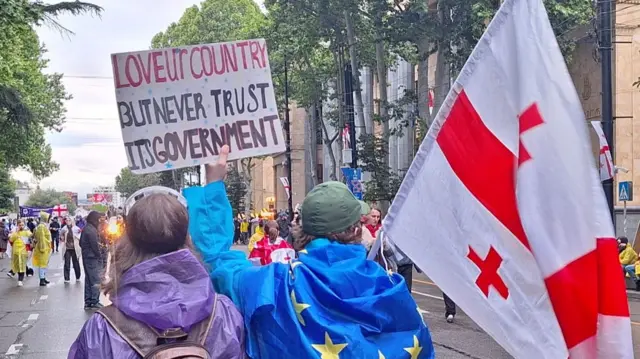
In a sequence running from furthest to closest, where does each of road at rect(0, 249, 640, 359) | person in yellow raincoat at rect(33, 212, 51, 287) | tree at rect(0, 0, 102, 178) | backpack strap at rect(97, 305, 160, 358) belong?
person in yellow raincoat at rect(33, 212, 51, 287) < tree at rect(0, 0, 102, 178) < road at rect(0, 249, 640, 359) < backpack strap at rect(97, 305, 160, 358)

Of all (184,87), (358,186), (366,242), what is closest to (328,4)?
(358,186)

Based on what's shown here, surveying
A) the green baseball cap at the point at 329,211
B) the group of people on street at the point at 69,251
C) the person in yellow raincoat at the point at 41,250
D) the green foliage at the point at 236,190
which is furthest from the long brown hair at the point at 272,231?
the green foliage at the point at 236,190

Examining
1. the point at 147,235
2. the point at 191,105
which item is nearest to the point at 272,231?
the point at 191,105

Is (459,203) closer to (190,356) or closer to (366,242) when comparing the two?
(190,356)

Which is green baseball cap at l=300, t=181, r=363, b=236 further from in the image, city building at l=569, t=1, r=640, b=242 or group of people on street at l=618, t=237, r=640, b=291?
city building at l=569, t=1, r=640, b=242

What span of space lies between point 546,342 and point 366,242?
21.5ft

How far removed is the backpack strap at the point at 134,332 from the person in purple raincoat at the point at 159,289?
0.01 meters

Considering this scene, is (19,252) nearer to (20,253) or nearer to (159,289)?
(20,253)

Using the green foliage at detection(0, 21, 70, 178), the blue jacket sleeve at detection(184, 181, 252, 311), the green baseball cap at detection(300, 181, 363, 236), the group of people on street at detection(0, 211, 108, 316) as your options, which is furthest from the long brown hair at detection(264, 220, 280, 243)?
the green baseball cap at detection(300, 181, 363, 236)

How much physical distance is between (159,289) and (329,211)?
752mm

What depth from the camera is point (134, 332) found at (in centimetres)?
241

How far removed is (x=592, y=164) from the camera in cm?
275

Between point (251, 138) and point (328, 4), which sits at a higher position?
point (328, 4)

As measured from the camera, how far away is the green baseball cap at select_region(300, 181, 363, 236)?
2973mm
